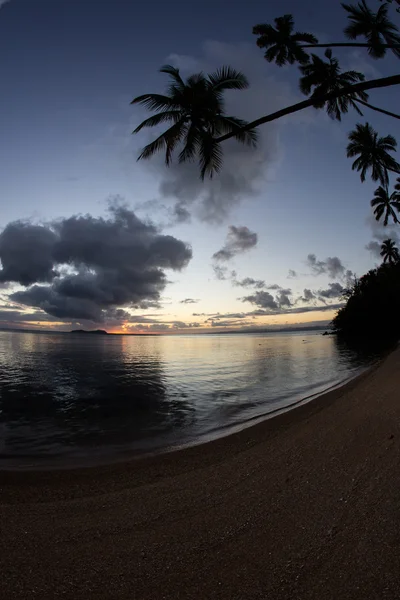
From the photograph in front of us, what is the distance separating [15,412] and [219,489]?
958cm

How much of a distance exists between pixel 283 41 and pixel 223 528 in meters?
19.4

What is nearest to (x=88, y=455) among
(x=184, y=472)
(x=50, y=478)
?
(x=50, y=478)

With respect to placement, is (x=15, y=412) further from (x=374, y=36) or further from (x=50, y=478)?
(x=374, y=36)

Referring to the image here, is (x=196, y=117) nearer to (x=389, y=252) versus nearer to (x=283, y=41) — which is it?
(x=283, y=41)

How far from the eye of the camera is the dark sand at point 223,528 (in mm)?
2143

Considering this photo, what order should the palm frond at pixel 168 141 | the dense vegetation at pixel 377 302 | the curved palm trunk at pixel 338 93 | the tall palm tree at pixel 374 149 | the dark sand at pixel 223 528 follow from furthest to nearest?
the dense vegetation at pixel 377 302, the tall palm tree at pixel 374 149, the palm frond at pixel 168 141, the curved palm trunk at pixel 338 93, the dark sand at pixel 223 528

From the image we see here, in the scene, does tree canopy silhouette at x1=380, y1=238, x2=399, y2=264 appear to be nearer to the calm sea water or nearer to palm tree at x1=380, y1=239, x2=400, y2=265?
palm tree at x1=380, y1=239, x2=400, y2=265

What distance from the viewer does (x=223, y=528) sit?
9.20 ft

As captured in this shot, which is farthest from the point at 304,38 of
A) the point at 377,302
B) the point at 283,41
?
the point at 377,302

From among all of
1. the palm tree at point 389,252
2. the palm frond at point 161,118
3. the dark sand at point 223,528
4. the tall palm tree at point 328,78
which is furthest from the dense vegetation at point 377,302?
the dark sand at point 223,528

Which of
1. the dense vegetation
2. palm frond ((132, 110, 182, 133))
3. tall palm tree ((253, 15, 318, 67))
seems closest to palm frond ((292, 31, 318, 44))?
tall palm tree ((253, 15, 318, 67))

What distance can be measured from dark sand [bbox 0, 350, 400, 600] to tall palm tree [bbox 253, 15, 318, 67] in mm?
17090

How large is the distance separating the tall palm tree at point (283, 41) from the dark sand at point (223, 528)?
1709 centimetres

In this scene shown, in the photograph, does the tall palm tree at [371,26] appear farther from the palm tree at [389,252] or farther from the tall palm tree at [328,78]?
the palm tree at [389,252]
